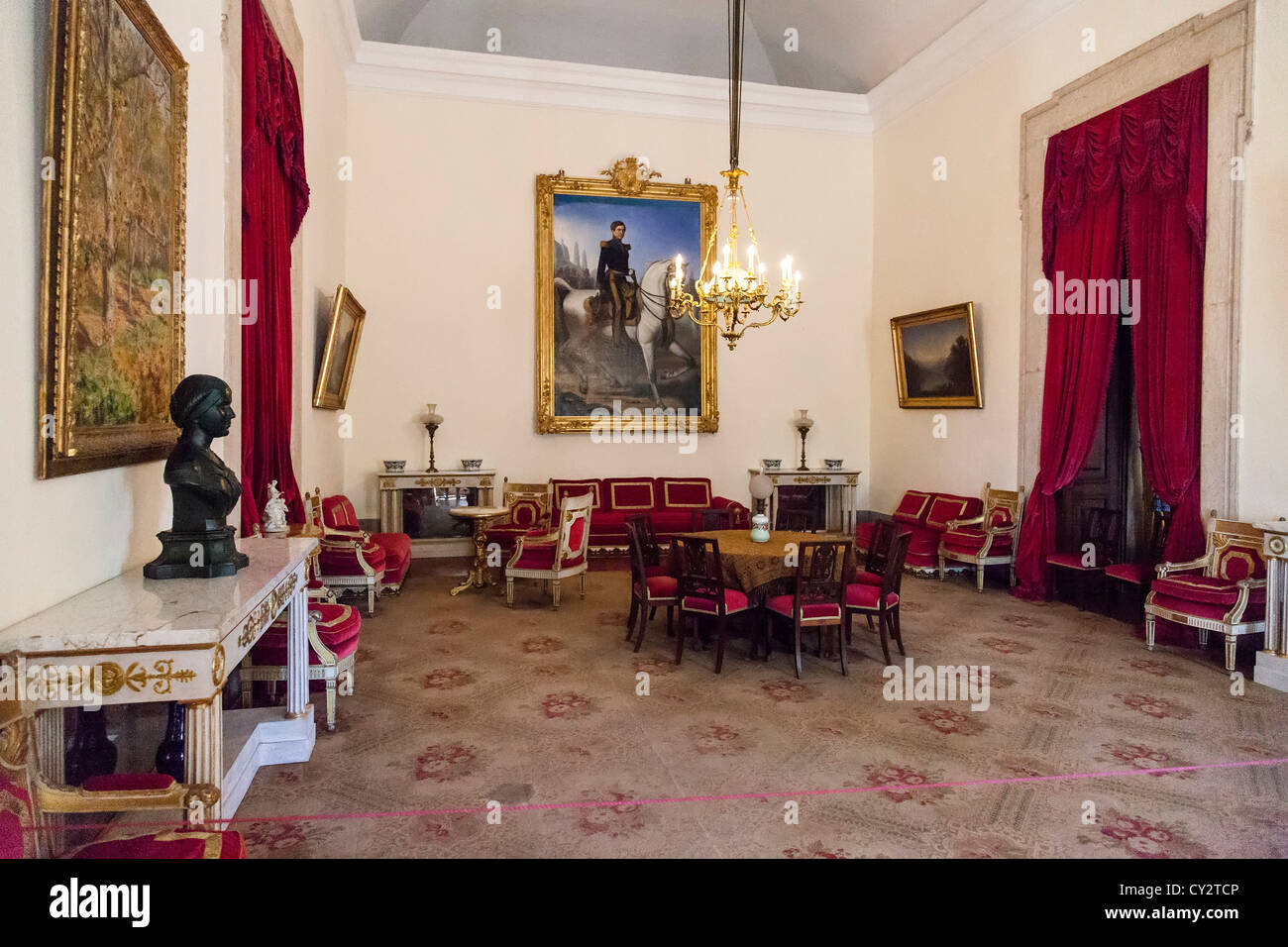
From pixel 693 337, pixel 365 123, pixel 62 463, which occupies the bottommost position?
pixel 62 463

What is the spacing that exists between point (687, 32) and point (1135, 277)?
659 cm

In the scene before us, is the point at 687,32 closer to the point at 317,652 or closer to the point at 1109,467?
the point at 1109,467

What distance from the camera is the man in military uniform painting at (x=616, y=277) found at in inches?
400

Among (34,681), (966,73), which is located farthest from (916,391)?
(34,681)

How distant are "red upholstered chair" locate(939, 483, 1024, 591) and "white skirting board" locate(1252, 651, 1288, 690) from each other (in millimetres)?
2825

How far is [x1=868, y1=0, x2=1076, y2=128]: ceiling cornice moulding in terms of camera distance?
7969 mm

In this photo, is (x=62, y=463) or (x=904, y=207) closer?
(x=62, y=463)

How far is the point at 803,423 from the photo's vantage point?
34.9 ft

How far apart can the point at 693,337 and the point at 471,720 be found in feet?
23.3

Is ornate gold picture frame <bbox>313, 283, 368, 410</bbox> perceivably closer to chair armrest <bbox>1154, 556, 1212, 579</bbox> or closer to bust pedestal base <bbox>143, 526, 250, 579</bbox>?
bust pedestal base <bbox>143, 526, 250, 579</bbox>

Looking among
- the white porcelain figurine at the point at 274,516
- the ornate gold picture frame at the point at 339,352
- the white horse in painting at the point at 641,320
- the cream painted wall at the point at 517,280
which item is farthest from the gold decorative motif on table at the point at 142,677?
the white horse in painting at the point at 641,320

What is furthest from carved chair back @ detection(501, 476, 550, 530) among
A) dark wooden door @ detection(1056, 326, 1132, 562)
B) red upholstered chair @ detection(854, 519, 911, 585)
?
dark wooden door @ detection(1056, 326, 1132, 562)

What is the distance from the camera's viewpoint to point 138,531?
3332mm

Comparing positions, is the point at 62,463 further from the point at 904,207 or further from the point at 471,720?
the point at 904,207
